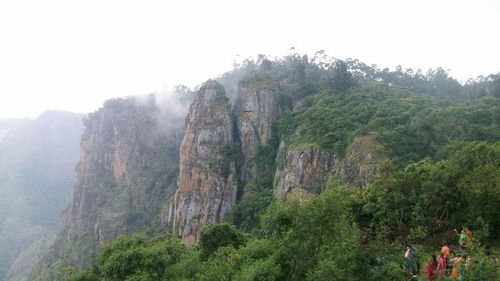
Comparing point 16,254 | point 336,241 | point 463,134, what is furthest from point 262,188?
point 16,254

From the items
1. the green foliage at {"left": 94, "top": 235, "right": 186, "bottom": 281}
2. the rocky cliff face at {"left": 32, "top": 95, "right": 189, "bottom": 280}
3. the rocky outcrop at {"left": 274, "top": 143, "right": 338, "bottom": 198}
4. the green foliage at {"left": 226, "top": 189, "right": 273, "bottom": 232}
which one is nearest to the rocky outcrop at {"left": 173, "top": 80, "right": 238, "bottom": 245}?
the green foliage at {"left": 226, "top": 189, "right": 273, "bottom": 232}

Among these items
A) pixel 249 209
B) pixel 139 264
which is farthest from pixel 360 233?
pixel 249 209

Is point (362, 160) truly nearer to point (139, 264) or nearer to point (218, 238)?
point (218, 238)

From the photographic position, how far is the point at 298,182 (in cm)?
5731

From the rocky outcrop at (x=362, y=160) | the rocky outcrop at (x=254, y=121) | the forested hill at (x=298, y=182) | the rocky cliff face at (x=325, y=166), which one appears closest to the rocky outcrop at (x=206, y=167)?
the forested hill at (x=298, y=182)

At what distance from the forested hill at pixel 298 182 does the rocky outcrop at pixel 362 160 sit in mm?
161

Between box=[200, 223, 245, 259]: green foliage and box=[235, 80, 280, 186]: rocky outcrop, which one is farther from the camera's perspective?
box=[235, 80, 280, 186]: rocky outcrop

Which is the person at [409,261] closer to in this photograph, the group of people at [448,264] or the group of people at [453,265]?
the group of people at [448,264]

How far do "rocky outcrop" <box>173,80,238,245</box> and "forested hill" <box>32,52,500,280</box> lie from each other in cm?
21

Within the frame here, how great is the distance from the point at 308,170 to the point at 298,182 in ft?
6.34

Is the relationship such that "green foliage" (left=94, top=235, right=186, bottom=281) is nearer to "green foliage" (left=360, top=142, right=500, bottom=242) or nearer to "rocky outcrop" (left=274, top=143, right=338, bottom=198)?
"green foliage" (left=360, top=142, right=500, bottom=242)

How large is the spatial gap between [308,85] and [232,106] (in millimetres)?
14232

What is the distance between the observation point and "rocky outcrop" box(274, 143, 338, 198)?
183 ft

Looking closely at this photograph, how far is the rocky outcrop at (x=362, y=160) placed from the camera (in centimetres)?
4813
